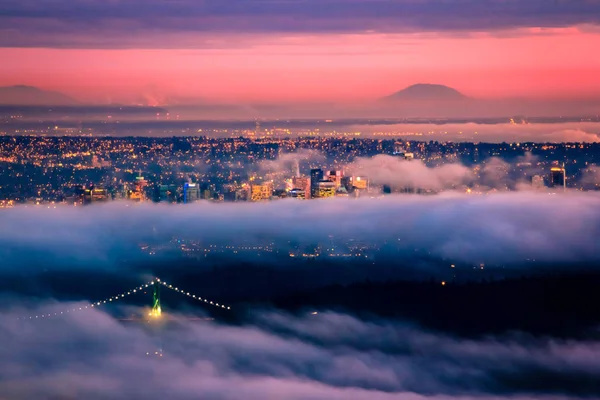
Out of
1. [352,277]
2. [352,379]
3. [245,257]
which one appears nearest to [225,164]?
[245,257]

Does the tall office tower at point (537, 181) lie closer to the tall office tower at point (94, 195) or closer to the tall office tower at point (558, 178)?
the tall office tower at point (558, 178)

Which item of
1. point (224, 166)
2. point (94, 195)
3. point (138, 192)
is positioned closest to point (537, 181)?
point (224, 166)

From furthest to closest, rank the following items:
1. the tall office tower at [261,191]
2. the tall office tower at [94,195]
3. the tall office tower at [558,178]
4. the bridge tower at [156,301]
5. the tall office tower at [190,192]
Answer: the tall office tower at [261,191] → the tall office tower at [190,192] → the tall office tower at [558,178] → the tall office tower at [94,195] → the bridge tower at [156,301]

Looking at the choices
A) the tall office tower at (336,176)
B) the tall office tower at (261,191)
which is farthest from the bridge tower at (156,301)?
the tall office tower at (336,176)

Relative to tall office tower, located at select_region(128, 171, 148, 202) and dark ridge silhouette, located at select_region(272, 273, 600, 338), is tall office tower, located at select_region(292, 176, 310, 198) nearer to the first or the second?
dark ridge silhouette, located at select_region(272, 273, 600, 338)

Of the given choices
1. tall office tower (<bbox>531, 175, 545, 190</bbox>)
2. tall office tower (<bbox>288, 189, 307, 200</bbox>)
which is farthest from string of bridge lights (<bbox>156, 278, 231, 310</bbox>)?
tall office tower (<bbox>531, 175, 545, 190</bbox>)

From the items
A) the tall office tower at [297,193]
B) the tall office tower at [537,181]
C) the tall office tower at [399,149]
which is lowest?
the tall office tower at [297,193]
